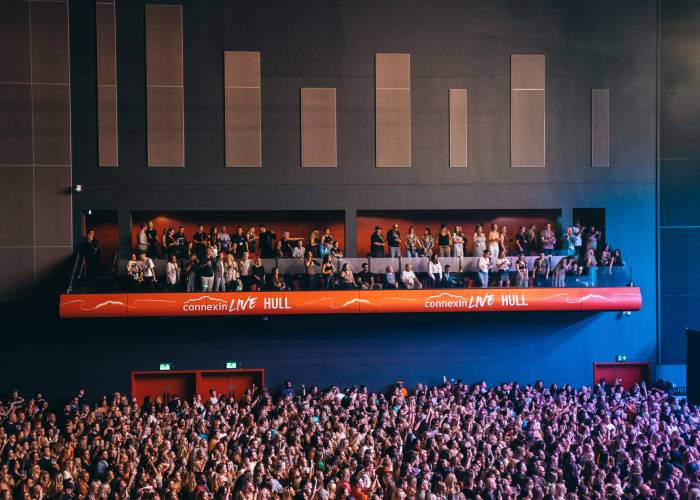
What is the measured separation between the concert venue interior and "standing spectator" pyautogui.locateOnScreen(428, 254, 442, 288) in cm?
16

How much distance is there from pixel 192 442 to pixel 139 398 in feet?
24.2

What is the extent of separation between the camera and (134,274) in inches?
845

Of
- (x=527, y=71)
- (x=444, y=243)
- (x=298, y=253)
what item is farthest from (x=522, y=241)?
(x=298, y=253)

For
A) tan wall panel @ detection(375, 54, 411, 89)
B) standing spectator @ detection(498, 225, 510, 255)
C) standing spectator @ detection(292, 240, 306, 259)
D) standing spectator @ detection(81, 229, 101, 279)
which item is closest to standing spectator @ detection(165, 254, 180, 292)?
standing spectator @ detection(81, 229, 101, 279)

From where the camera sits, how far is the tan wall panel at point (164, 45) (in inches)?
928

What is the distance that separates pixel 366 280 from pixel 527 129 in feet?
25.9

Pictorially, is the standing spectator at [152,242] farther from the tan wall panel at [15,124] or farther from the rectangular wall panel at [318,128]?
the rectangular wall panel at [318,128]

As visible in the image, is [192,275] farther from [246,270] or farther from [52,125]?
[52,125]

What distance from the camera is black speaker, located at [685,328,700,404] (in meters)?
20.9

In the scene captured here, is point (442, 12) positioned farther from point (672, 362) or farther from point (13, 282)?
point (13, 282)

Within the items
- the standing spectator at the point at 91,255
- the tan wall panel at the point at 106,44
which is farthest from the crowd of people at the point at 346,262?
the tan wall panel at the point at 106,44

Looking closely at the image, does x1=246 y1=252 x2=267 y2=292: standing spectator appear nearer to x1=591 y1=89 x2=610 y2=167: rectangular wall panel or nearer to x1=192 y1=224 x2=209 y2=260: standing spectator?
x1=192 y1=224 x2=209 y2=260: standing spectator

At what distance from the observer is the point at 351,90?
953 inches

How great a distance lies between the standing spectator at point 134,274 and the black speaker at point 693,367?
1647 centimetres
